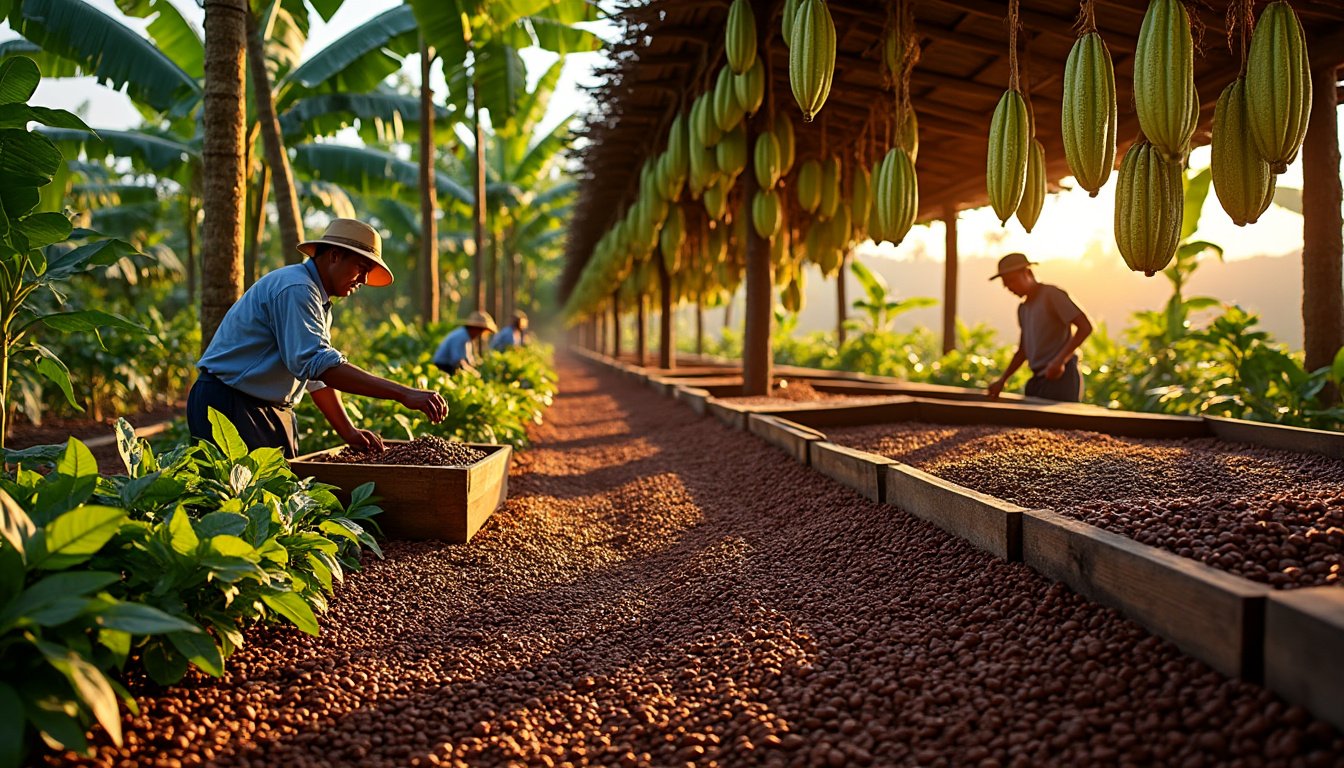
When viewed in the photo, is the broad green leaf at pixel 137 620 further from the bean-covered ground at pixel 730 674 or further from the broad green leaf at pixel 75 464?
the broad green leaf at pixel 75 464

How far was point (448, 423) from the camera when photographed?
500cm

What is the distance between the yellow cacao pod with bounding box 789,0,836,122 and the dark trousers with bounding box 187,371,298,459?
2.87m

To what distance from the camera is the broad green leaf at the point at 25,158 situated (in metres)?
2.49

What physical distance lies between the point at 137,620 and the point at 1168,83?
2951 millimetres

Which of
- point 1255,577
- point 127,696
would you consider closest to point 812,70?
point 1255,577

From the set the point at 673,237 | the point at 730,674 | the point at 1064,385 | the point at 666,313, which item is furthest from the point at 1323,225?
the point at 666,313

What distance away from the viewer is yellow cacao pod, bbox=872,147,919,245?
3760 mm

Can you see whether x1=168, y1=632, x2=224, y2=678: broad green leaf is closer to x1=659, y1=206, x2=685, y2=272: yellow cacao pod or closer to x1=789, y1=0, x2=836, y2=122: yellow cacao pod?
x1=789, y1=0, x2=836, y2=122: yellow cacao pod

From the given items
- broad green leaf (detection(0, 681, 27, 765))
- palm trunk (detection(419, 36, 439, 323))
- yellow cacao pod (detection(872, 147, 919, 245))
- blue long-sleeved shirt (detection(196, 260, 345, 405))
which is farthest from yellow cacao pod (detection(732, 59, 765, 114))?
palm trunk (detection(419, 36, 439, 323))

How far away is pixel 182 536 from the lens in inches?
70.6

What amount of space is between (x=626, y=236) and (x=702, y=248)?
1.09 m

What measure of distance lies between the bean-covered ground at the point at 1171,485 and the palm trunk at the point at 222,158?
3.54 metres

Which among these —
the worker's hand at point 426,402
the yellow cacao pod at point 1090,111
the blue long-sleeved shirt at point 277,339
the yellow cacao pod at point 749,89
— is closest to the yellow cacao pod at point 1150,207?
the yellow cacao pod at point 1090,111

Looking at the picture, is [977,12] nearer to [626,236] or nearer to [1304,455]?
[1304,455]
